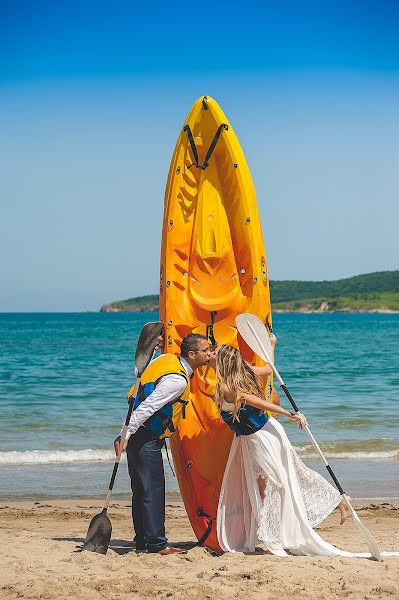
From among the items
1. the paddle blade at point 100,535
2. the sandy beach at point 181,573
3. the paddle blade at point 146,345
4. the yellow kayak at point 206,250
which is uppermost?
the yellow kayak at point 206,250

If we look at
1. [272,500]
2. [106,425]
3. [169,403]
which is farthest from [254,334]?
[106,425]

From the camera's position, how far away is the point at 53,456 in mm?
11211

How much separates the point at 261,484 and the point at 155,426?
809 millimetres

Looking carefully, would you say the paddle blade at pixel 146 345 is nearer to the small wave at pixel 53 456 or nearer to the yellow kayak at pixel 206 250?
the yellow kayak at pixel 206 250

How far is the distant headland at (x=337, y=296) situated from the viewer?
369ft

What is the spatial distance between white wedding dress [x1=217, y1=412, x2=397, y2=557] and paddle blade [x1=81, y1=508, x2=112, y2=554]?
2.52ft

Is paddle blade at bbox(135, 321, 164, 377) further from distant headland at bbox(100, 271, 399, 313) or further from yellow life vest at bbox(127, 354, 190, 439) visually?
distant headland at bbox(100, 271, 399, 313)

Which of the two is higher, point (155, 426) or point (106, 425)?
point (155, 426)

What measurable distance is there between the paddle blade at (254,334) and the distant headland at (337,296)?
105m

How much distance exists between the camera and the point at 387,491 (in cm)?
909

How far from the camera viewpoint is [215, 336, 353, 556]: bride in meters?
5.83

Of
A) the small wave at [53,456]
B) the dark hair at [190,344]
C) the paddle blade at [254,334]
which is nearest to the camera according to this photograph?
the dark hair at [190,344]

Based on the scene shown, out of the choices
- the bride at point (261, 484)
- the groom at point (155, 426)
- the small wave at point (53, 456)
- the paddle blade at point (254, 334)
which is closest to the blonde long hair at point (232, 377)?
the bride at point (261, 484)

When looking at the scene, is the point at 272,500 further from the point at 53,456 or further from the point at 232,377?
the point at 53,456
